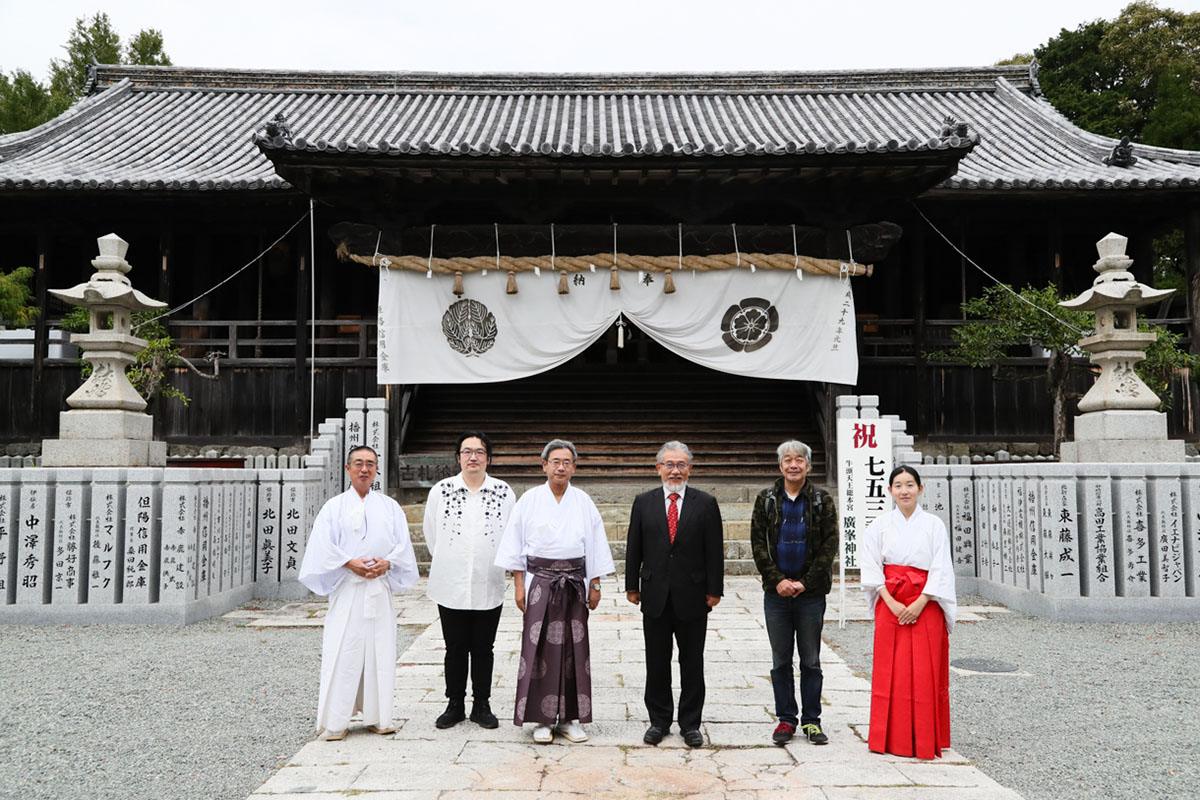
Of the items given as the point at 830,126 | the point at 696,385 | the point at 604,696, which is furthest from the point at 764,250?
the point at 604,696

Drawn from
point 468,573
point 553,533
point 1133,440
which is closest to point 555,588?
point 553,533

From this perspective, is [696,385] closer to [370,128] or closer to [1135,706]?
[370,128]

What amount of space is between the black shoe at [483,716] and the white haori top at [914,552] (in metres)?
2.09

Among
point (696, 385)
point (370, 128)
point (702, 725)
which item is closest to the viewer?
point (702, 725)

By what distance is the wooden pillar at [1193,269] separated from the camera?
12.3 m

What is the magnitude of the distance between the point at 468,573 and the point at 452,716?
763 mm

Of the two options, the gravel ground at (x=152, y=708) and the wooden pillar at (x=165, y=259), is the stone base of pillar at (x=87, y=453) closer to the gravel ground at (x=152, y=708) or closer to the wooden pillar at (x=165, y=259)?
the gravel ground at (x=152, y=708)

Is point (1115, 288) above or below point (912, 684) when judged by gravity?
above

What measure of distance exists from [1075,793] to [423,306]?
30.2 ft

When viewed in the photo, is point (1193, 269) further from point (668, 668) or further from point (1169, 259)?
point (1169, 259)

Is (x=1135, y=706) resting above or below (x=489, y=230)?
below

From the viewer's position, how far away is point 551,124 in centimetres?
1585

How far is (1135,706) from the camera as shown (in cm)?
509

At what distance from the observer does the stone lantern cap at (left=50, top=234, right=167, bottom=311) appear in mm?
8109
